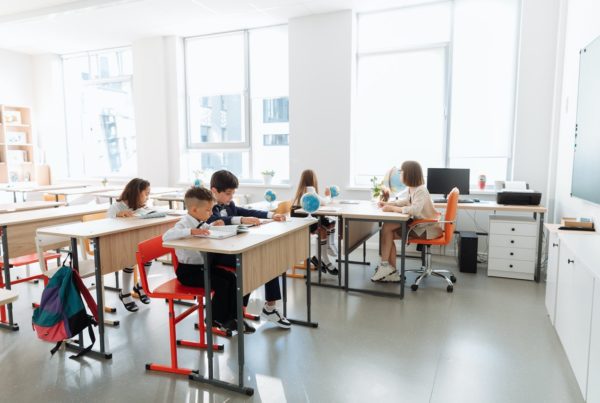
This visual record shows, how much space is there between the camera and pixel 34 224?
3150 mm

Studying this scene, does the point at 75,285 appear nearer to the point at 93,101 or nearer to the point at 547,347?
the point at 547,347

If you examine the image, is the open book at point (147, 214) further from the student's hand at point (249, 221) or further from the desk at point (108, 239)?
the student's hand at point (249, 221)

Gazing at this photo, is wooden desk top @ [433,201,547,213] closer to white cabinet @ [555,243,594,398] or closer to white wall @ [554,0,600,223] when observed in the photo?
white wall @ [554,0,600,223]

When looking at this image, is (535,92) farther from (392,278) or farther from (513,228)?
(392,278)

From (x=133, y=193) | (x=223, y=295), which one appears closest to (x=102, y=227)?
(x=133, y=193)

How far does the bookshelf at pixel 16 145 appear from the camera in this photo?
7.27 metres

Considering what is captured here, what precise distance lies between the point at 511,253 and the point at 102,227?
3.86 m

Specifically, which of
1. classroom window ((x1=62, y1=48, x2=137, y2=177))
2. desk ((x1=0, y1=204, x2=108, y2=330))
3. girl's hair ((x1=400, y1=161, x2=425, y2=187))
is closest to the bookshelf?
classroom window ((x1=62, y1=48, x2=137, y2=177))

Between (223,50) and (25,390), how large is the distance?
5675 mm

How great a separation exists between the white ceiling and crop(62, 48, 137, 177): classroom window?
65 cm

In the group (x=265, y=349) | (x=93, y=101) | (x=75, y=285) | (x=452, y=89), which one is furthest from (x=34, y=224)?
(x=93, y=101)

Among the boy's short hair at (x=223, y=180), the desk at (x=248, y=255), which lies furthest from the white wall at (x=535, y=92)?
the boy's short hair at (x=223, y=180)

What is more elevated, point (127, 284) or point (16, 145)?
point (16, 145)

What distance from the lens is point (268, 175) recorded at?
6180 millimetres
